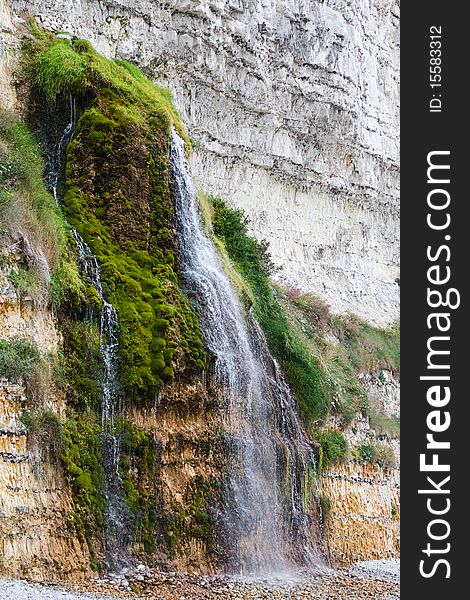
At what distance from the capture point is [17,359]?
14430 mm

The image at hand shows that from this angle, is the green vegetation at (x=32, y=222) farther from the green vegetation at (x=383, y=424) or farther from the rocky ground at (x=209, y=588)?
the green vegetation at (x=383, y=424)

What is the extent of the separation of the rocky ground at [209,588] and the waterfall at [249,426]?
0.58 m

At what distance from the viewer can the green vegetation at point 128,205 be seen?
1658 cm

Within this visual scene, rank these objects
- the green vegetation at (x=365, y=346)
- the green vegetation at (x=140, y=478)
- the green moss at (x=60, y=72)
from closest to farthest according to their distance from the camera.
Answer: the green vegetation at (x=140, y=478) → the green moss at (x=60, y=72) → the green vegetation at (x=365, y=346)

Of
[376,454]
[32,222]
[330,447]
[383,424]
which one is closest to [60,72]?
[32,222]

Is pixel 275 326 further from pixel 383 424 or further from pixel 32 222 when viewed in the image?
pixel 32 222

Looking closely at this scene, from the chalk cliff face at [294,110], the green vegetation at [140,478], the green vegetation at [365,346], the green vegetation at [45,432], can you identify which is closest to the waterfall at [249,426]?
the green vegetation at [140,478]

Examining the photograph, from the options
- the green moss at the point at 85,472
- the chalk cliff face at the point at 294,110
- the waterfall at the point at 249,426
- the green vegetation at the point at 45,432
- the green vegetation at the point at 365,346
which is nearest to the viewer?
the green vegetation at the point at 45,432

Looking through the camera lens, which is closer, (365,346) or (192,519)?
(192,519)

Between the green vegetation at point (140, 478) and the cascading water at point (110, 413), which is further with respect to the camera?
the green vegetation at point (140, 478)

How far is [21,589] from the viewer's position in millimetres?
12375

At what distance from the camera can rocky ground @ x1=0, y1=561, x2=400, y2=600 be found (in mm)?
12742

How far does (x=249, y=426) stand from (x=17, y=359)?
16.4 ft

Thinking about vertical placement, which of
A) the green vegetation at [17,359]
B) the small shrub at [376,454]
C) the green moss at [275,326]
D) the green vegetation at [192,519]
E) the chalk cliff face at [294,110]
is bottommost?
the green vegetation at [192,519]
